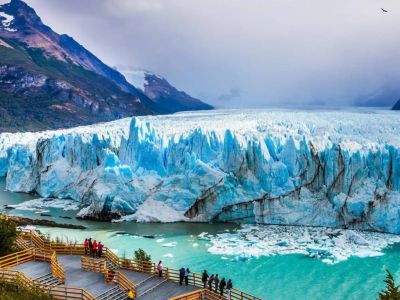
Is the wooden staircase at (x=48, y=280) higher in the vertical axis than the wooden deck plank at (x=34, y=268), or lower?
lower

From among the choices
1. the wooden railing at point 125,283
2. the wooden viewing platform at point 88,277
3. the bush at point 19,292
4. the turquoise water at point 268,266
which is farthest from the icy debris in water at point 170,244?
the bush at point 19,292

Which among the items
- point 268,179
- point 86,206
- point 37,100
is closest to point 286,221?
point 268,179

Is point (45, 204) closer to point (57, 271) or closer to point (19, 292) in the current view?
point (57, 271)

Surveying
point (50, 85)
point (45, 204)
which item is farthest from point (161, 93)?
point (45, 204)

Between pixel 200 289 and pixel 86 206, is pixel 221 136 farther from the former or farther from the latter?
pixel 200 289

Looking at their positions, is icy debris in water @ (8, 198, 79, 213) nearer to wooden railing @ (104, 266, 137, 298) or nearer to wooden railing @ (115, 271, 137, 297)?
wooden railing @ (104, 266, 137, 298)

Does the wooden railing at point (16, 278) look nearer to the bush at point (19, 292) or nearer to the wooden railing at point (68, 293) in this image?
the bush at point (19, 292)
